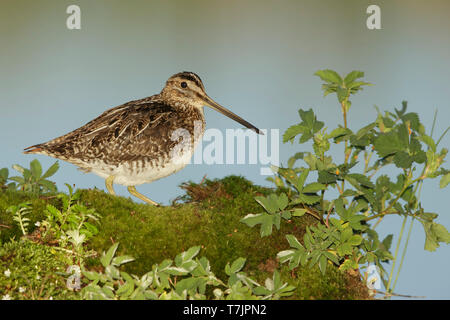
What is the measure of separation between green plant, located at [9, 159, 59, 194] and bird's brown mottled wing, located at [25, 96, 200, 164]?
2.87ft

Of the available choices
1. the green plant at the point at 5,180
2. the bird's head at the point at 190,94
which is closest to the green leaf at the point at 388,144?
the bird's head at the point at 190,94

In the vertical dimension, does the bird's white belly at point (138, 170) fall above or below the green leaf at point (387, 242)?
above

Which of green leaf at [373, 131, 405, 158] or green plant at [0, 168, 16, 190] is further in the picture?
green plant at [0, 168, 16, 190]

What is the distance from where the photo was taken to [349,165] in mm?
5766

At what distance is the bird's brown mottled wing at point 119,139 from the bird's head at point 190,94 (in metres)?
0.69

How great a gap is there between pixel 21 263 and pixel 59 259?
362 mm

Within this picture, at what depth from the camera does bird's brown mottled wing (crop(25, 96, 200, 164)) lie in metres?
7.68

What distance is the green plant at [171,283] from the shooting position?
4.79m

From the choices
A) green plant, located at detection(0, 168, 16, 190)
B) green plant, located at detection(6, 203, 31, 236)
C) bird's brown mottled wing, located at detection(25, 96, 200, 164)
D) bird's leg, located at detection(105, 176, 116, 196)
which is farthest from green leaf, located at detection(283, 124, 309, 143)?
green plant, located at detection(0, 168, 16, 190)

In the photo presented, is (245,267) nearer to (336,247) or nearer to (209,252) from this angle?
(209,252)

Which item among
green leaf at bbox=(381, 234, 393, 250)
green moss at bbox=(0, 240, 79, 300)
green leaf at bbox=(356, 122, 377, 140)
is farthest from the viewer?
green leaf at bbox=(381, 234, 393, 250)

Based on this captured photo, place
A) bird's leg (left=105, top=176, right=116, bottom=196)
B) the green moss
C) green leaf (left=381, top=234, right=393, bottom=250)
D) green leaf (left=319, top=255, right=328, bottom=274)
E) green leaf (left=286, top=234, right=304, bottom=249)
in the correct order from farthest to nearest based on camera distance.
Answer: bird's leg (left=105, top=176, right=116, bottom=196)
green leaf (left=381, top=234, right=393, bottom=250)
green leaf (left=286, top=234, right=304, bottom=249)
green leaf (left=319, top=255, right=328, bottom=274)
the green moss

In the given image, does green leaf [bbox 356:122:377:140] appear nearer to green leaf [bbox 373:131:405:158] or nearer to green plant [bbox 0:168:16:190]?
green leaf [bbox 373:131:405:158]

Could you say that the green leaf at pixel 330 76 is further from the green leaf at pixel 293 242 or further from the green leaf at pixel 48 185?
the green leaf at pixel 48 185
